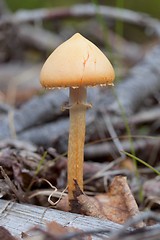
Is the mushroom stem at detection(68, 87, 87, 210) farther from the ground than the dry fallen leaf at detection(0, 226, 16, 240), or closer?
farther from the ground

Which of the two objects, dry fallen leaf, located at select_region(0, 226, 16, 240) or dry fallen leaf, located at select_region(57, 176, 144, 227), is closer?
dry fallen leaf, located at select_region(0, 226, 16, 240)

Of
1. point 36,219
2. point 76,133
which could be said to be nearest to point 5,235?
point 36,219

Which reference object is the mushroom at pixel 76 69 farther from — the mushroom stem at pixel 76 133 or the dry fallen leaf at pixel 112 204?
the dry fallen leaf at pixel 112 204

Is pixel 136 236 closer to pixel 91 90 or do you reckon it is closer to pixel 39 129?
pixel 39 129

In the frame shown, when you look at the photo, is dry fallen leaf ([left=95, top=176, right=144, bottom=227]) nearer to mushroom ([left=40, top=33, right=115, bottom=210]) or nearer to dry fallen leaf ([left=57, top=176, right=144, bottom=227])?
dry fallen leaf ([left=57, top=176, right=144, bottom=227])

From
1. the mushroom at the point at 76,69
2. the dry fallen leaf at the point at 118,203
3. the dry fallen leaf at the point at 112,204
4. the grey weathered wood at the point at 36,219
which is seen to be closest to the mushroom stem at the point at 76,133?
the mushroom at the point at 76,69

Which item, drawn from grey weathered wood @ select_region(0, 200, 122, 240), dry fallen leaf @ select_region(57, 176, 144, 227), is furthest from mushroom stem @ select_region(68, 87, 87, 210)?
grey weathered wood @ select_region(0, 200, 122, 240)
